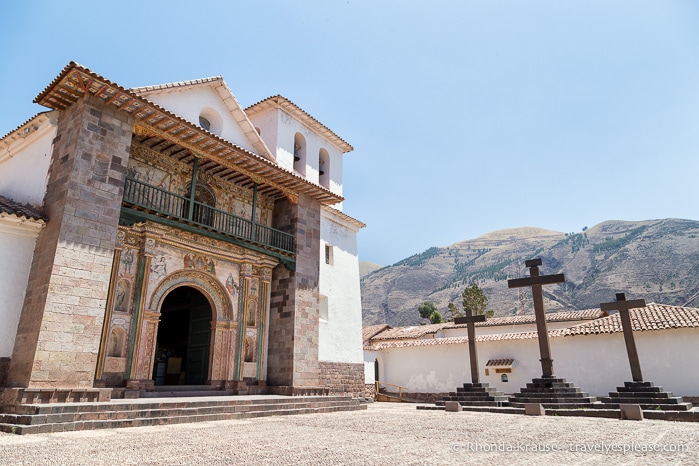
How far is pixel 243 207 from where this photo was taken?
46.0ft

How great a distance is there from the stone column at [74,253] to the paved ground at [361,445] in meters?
2.11

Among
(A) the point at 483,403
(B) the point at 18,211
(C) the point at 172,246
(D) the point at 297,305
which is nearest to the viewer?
(B) the point at 18,211

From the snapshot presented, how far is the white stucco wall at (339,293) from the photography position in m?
15.3

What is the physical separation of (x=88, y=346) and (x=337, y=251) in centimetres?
952

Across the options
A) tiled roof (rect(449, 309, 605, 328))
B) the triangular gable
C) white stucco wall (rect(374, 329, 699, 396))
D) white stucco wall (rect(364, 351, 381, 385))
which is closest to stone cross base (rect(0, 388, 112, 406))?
the triangular gable

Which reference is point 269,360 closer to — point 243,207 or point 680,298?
point 243,207

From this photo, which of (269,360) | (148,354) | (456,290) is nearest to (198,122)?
(148,354)

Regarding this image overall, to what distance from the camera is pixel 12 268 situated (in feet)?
28.9

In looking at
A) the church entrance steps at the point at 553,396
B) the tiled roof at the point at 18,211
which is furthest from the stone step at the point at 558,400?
the tiled roof at the point at 18,211

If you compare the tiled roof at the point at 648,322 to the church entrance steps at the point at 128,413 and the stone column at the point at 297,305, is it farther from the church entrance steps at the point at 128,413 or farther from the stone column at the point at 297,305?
the church entrance steps at the point at 128,413

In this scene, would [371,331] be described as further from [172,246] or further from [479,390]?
[172,246]

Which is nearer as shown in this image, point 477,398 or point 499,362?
point 477,398

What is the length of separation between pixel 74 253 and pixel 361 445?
6.67 m

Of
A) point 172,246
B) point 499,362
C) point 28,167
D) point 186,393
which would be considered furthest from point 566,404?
point 28,167
